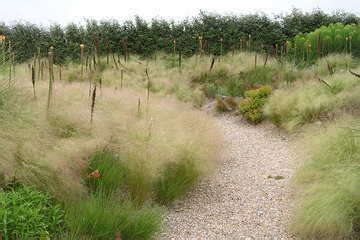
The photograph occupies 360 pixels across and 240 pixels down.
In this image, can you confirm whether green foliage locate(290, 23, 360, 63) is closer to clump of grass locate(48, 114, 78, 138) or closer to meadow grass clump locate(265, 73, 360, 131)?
meadow grass clump locate(265, 73, 360, 131)

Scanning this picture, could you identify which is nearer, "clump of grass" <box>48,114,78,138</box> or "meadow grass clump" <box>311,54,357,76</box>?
"clump of grass" <box>48,114,78,138</box>

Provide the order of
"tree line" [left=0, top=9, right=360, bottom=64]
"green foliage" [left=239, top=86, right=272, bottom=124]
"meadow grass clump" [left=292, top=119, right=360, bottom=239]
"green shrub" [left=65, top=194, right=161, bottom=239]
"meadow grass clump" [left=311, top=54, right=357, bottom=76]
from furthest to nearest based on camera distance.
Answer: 1. "tree line" [left=0, top=9, right=360, bottom=64]
2. "meadow grass clump" [left=311, top=54, right=357, bottom=76]
3. "green foliage" [left=239, top=86, right=272, bottom=124]
4. "meadow grass clump" [left=292, top=119, right=360, bottom=239]
5. "green shrub" [left=65, top=194, right=161, bottom=239]

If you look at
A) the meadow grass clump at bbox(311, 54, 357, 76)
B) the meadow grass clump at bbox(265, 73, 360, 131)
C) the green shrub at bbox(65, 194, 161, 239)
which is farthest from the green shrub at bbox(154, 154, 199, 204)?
the meadow grass clump at bbox(311, 54, 357, 76)

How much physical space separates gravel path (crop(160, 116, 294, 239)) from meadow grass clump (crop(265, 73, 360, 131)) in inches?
23.1

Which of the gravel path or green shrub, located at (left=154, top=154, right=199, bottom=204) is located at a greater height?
green shrub, located at (left=154, top=154, right=199, bottom=204)

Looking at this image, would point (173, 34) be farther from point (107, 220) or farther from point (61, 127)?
point (107, 220)

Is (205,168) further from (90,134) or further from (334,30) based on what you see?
(334,30)

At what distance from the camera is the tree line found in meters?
13.6

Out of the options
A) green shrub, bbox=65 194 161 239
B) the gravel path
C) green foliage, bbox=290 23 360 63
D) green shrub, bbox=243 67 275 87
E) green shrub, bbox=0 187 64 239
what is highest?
green foliage, bbox=290 23 360 63

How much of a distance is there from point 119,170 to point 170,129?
0.91m

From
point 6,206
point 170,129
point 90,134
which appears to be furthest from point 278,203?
point 6,206

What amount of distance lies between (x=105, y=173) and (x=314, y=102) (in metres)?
3.75

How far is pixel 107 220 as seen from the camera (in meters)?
3.03

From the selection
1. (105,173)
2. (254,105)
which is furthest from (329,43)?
(105,173)
